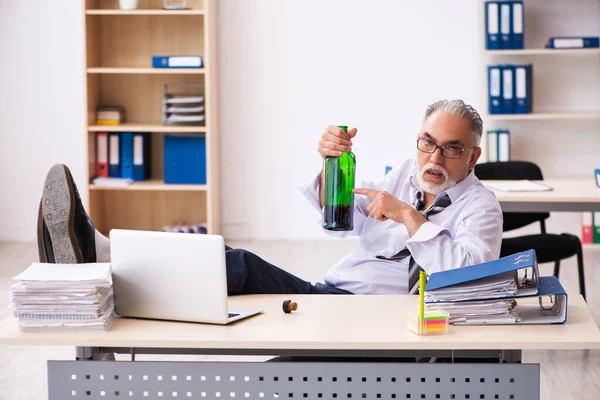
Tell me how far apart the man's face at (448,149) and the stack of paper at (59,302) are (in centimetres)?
103

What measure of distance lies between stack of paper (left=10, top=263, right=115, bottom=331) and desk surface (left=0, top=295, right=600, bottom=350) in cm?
2

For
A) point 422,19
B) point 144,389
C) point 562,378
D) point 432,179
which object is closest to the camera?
point 144,389

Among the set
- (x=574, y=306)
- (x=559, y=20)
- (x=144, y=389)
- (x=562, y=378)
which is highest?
(x=559, y=20)

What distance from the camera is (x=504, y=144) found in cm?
539

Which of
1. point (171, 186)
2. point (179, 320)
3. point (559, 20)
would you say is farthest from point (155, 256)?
point (559, 20)

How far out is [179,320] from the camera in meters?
1.83

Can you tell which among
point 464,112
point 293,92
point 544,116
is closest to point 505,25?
point 544,116

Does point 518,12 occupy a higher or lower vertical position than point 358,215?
higher

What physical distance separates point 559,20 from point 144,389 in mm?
4505

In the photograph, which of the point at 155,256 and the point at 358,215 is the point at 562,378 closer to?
the point at 358,215

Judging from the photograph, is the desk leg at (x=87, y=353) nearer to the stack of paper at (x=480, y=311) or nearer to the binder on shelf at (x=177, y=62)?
the stack of paper at (x=480, y=311)

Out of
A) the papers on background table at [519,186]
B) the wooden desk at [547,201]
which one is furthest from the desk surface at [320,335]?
the papers on background table at [519,186]

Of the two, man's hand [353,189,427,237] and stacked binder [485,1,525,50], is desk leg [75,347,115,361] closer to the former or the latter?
man's hand [353,189,427,237]

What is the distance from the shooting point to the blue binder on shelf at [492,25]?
5262mm
